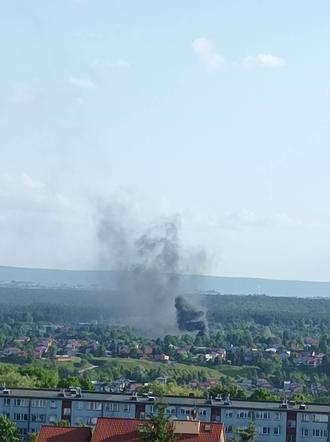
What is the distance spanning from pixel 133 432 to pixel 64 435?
209 cm

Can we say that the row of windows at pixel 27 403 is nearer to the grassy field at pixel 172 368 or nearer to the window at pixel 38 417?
the window at pixel 38 417

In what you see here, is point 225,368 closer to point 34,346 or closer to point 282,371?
point 282,371

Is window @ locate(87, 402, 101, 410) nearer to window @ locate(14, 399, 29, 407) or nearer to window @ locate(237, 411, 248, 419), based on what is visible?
window @ locate(14, 399, 29, 407)

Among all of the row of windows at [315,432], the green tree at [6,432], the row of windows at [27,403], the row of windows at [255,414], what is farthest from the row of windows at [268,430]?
the green tree at [6,432]

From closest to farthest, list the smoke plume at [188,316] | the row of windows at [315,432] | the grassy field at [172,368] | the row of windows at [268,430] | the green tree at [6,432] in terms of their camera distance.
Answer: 1. the green tree at [6,432]
2. the row of windows at [315,432]
3. the row of windows at [268,430]
4. the grassy field at [172,368]
5. the smoke plume at [188,316]

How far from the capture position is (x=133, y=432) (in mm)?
34281

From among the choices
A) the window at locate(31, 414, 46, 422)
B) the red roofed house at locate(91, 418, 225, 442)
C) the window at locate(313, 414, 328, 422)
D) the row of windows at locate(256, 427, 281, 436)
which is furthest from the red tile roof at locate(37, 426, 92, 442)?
the window at locate(313, 414, 328, 422)

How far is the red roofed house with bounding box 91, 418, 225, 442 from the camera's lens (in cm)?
3419

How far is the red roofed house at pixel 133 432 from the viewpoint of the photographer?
3419 centimetres

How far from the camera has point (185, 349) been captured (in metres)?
135

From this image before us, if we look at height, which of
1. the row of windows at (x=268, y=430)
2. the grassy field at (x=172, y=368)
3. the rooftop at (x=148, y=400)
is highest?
the grassy field at (x=172, y=368)

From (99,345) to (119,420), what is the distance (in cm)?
10385

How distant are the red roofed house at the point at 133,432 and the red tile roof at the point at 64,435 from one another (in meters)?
0.71

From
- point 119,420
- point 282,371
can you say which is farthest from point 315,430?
point 282,371
